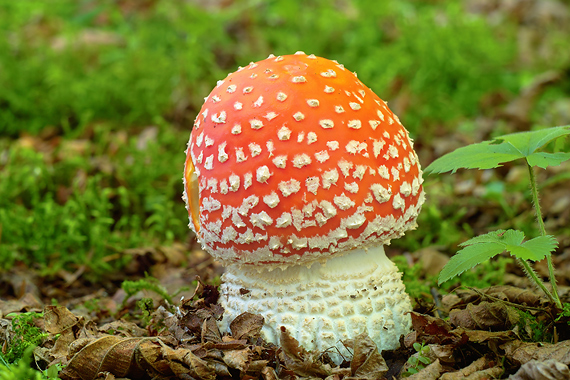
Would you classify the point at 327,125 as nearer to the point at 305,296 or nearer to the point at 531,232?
the point at 305,296

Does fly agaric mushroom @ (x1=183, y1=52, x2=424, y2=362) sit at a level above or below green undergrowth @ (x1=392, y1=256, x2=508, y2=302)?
above

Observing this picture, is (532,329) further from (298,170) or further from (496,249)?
(298,170)

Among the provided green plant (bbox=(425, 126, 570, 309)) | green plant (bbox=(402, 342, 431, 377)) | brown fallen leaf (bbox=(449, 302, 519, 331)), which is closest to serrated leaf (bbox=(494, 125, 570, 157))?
green plant (bbox=(425, 126, 570, 309))

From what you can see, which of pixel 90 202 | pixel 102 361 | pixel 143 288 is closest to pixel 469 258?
pixel 102 361

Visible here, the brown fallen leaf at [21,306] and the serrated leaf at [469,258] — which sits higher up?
the serrated leaf at [469,258]

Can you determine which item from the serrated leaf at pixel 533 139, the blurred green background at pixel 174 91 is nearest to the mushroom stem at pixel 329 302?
the serrated leaf at pixel 533 139

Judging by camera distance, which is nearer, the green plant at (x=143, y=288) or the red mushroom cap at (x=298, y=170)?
the red mushroom cap at (x=298, y=170)

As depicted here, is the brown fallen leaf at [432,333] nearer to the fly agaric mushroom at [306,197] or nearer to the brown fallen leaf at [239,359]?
the fly agaric mushroom at [306,197]

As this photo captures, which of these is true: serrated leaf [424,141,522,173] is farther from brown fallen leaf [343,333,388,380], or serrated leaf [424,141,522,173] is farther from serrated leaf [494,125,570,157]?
brown fallen leaf [343,333,388,380]
